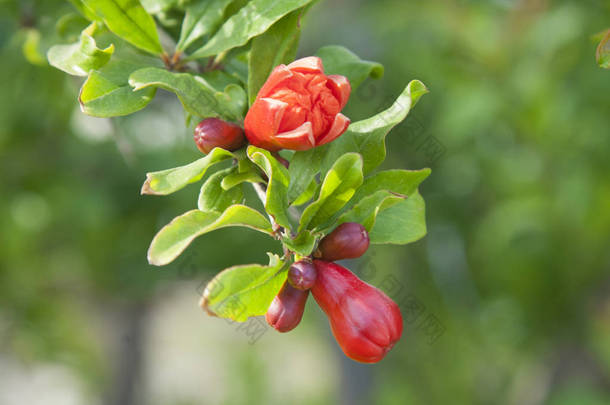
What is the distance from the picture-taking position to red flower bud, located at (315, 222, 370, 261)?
2.27 feet

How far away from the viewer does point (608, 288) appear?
3.04 m

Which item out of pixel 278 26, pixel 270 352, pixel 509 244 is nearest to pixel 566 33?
pixel 509 244

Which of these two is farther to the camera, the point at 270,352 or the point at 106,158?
the point at 270,352

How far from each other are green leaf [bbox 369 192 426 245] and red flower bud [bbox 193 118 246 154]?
0.69 feet

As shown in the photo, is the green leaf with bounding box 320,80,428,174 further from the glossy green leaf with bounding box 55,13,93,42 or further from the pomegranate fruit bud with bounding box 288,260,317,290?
the glossy green leaf with bounding box 55,13,93,42

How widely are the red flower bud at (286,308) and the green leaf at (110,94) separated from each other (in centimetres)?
28

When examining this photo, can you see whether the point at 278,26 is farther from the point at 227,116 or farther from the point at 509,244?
the point at 509,244

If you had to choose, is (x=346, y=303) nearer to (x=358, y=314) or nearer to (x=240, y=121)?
(x=358, y=314)

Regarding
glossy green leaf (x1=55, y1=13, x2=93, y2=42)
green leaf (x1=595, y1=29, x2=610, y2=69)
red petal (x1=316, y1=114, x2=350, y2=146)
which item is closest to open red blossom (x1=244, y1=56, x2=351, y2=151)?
red petal (x1=316, y1=114, x2=350, y2=146)

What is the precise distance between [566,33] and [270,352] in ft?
16.6

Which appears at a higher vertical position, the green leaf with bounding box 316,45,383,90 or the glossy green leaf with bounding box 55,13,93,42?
the glossy green leaf with bounding box 55,13,93,42

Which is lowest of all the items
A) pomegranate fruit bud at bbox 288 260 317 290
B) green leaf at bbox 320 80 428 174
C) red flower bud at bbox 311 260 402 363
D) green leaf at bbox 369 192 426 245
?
red flower bud at bbox 311 260 402 363

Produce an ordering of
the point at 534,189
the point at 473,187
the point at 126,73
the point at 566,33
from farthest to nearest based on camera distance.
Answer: the point at 473,187, the point at 534,189, the point at 566,33, the point at 126,73

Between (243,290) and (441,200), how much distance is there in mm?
2373
